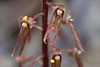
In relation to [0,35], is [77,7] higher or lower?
higher

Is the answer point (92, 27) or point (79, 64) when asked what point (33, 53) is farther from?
point (79, 64)

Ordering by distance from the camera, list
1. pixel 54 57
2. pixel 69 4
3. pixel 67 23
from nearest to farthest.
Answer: pixel 54 57
pixel 67 23
pixel 69 4

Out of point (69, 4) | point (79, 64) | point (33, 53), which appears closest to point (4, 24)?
point (33, 53)

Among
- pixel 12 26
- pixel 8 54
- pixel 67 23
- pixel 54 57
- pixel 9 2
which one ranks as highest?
pixel 67 23

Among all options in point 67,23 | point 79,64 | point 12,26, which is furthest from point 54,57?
point 12,26

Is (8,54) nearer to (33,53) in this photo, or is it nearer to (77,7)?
(33,53)

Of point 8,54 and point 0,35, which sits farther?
point 0,35

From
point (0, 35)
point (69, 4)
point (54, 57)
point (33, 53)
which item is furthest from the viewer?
point (69, 4)
